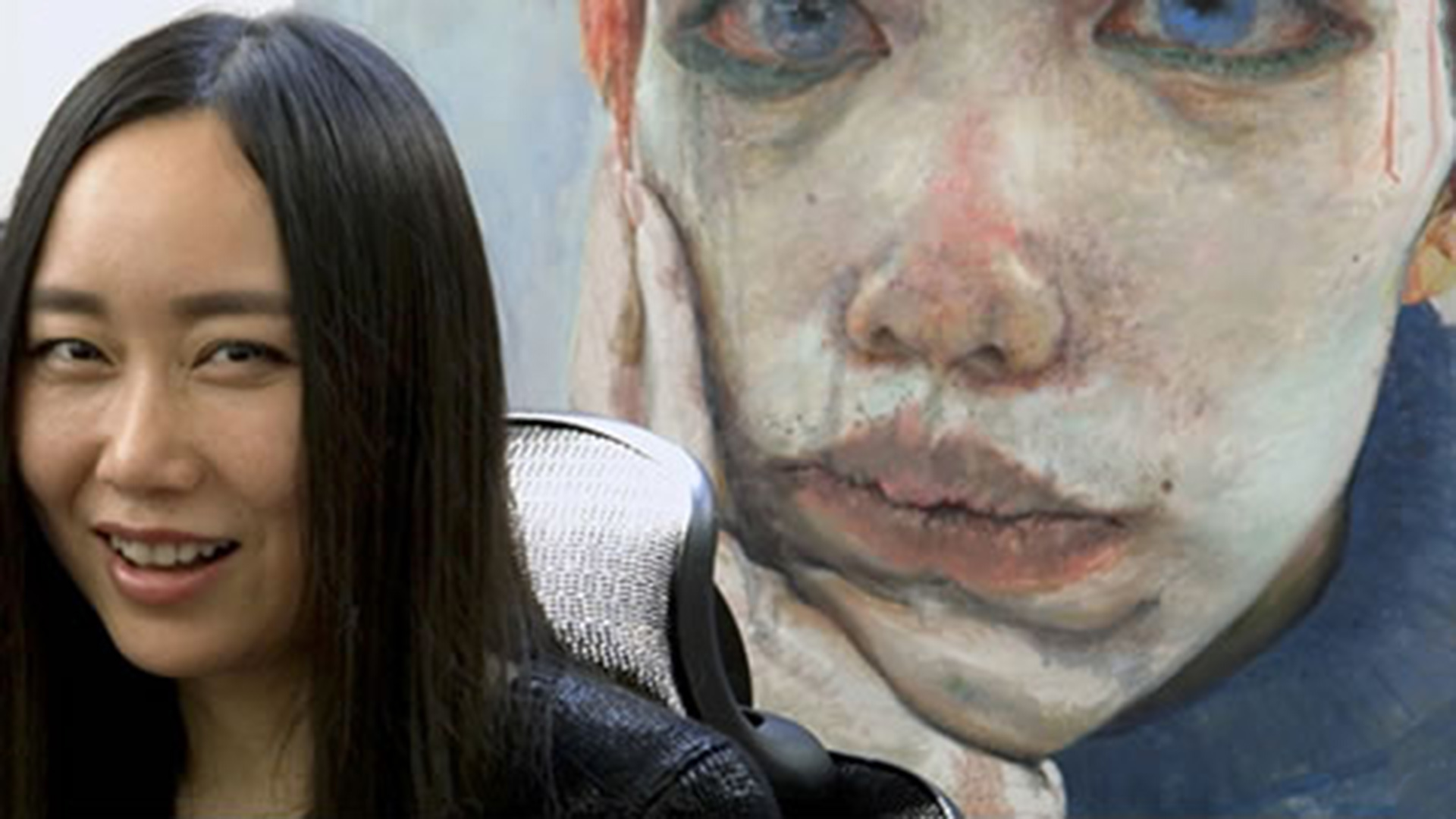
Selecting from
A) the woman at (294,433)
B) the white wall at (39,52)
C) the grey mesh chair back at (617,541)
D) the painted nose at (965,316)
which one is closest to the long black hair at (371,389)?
the woman at (294,433)

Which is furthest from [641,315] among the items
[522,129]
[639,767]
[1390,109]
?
[639,767]

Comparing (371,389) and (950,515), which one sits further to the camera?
(950,515)

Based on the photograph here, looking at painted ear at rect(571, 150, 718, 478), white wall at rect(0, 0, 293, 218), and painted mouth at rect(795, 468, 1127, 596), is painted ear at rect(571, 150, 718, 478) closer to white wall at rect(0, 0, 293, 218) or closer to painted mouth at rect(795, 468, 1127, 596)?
painted mouth at rect(795, 468, 1127, 596)

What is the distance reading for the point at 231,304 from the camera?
0.70 m

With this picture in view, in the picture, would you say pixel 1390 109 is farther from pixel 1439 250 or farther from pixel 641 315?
pixel 641 315

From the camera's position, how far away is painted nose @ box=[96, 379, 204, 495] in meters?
0.71

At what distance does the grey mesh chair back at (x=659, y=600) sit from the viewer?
3.19 feet

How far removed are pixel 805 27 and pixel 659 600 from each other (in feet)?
4.33

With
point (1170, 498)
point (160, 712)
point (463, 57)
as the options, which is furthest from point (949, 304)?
point (160, 712)

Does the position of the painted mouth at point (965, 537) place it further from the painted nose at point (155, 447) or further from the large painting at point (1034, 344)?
the painted nose at point (155, 447)

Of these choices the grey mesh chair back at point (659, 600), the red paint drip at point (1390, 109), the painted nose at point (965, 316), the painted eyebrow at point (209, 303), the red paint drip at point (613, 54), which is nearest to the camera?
the painted eyebrow at point (209, 303)

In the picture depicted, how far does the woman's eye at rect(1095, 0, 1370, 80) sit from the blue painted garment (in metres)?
0.30

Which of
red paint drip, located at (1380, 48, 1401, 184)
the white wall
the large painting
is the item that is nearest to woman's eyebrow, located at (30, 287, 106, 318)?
the large painting

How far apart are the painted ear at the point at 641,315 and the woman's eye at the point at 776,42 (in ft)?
0.56
